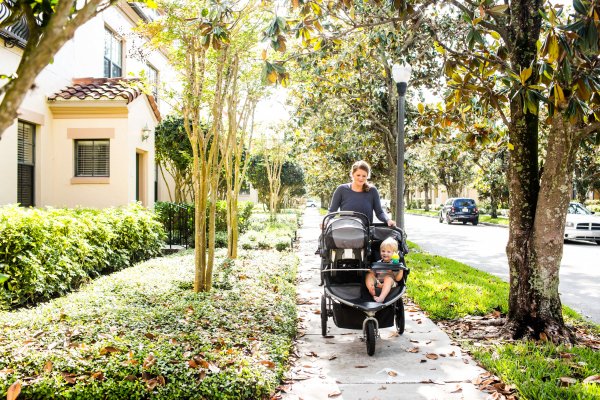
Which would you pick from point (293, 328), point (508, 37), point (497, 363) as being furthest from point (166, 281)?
point (508, 37)

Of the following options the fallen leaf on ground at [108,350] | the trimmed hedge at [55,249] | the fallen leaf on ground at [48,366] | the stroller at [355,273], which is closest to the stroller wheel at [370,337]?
the stroller at [355,273]

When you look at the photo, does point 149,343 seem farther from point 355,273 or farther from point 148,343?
point 355,273

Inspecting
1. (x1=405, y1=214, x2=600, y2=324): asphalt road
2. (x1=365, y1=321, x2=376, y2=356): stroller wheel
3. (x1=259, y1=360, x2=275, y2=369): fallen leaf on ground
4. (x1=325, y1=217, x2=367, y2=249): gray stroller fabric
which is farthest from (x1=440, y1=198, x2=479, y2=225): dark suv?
(x1=259, y1=360, x2=275, y2=369): fallen leaf on ground

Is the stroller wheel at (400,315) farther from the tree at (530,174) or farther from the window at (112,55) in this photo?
the window at (112,55)

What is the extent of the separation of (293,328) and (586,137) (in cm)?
419

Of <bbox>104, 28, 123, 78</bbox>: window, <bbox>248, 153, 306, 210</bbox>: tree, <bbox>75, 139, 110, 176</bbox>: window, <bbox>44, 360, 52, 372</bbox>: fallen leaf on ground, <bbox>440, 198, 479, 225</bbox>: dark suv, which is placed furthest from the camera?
<bbox>248, 153, 306, 210</bbox>: tree

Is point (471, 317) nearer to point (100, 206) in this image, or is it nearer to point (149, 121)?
point (100, 206)

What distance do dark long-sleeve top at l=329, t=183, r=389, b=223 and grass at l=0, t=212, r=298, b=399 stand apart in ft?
5.21

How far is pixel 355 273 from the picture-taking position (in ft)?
19.1

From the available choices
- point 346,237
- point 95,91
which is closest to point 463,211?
point 95,91

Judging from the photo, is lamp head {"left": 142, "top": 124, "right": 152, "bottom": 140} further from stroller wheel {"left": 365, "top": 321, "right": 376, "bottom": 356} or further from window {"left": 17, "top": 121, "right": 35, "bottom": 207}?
stroller wheel {"left": 365, "top": 321, "right": 376, "bottom": 356}

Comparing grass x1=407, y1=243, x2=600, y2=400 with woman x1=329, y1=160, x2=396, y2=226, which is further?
woman x1=329, y1=160, x2=396, y2=226

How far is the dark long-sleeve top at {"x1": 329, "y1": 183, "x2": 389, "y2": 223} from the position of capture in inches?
251

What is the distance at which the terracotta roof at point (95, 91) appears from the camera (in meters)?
11.3
